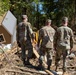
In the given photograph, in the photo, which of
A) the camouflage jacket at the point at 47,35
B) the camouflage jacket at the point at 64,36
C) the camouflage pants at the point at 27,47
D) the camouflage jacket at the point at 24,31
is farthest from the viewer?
the camouflage pants at the point at 27,47

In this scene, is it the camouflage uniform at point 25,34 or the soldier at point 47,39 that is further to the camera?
the camouflage uniform at point 25,34

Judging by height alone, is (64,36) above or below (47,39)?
above

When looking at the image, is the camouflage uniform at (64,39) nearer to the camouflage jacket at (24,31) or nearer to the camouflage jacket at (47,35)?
the camouflage jacket at (47,35)

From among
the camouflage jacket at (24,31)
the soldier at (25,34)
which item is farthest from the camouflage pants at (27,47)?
the camouflage jacket at (24,31)

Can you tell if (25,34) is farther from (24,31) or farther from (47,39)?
(47,39)

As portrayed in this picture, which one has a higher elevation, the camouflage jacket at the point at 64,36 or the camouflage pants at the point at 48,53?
the camouflage jacket at the point at 64,36

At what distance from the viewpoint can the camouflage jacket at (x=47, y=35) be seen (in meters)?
11.8

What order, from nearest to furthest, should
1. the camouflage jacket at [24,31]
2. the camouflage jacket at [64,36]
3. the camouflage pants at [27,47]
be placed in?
the camouflage jacket at [64,36], the camouflage jacket at [24,31], the camouflage pants at [27,47]

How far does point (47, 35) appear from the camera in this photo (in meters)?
11.9

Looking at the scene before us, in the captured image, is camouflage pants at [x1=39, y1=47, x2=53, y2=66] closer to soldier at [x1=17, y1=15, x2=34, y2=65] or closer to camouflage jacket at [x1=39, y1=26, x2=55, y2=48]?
camouflage jacket at [x1=39, y1=26, x2=55, y2=48]

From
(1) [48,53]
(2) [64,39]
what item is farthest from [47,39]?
(2) [64,39]

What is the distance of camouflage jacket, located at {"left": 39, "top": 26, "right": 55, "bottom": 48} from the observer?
11.8 metres

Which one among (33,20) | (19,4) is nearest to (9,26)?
(19,4)

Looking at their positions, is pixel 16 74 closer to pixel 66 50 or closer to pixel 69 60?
pixel 66 50
